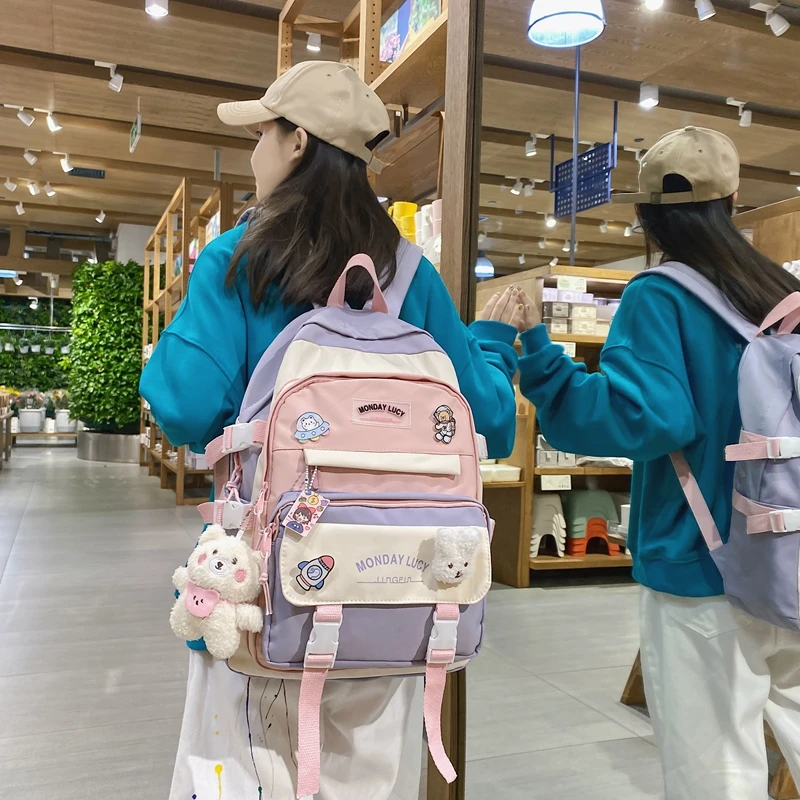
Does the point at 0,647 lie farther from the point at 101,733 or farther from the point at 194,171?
the point at 194,171

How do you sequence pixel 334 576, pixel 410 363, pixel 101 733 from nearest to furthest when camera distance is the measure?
pixel 334 576 < pixel 410 363 < pixel 101 733

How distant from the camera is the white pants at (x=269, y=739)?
1.06 metres

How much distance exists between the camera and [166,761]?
7.11ft

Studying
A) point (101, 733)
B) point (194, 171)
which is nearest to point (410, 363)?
point (101, 733)

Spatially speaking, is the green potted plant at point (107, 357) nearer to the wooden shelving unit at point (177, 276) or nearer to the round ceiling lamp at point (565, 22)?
the wooden shelving unit at point (177, 276)

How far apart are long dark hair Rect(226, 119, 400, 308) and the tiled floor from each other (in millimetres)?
979

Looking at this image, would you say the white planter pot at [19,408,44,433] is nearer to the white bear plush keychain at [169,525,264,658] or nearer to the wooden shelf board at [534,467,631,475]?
the wooden shelf board at [534,467,631,475]

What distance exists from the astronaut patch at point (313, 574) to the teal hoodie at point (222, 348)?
0.81ft

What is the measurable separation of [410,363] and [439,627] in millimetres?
347

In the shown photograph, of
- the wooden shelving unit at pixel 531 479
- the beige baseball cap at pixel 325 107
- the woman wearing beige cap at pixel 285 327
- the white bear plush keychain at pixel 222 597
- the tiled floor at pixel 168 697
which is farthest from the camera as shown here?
the tiled floor at pixel 168 697

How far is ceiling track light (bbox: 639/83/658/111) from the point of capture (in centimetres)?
160

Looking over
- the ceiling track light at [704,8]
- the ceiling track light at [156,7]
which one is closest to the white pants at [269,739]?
the ceiling track light at [704,8]

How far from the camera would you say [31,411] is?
1275cm

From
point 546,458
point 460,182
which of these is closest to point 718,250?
point 460,182
